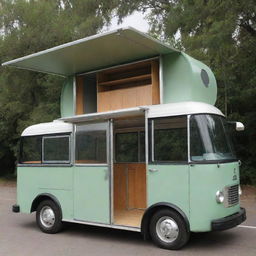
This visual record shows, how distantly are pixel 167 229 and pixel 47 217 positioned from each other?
314 cm

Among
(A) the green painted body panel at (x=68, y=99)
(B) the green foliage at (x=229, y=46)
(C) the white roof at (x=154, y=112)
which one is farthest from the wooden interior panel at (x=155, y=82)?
(B) the green foliage at (x=229, y=46)

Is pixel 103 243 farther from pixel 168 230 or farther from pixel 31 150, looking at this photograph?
pixel 31 150

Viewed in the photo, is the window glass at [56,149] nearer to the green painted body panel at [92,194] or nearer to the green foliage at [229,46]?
the green painted body panel at [92,194]

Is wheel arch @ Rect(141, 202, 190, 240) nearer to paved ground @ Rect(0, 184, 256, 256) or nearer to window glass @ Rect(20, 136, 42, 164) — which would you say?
paved ground @ Rect(0, 184, 256, 256)

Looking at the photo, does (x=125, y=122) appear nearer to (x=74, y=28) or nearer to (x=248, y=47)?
(x=248, y=47)

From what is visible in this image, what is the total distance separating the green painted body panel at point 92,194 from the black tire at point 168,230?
107cm

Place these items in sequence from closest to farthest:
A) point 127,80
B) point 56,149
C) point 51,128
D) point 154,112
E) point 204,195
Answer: point 204,195
point 154,112
point 127,80
point 56,149
point 51,128

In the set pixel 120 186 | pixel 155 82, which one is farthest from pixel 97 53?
pixel 120 186

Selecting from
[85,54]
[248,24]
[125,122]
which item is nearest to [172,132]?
[125,122]

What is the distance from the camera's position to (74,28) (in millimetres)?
21672

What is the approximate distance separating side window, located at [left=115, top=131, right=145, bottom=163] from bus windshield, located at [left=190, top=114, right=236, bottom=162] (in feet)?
8.30

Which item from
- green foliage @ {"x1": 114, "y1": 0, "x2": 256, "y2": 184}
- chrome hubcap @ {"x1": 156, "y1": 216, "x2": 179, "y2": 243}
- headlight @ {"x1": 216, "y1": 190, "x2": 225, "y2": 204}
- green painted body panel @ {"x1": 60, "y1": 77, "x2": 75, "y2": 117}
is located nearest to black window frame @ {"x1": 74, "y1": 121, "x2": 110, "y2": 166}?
green painted body panel @ {"x1": 60, "y1": 77, "x2": 75, "y2": 117}

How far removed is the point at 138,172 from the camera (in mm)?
8898

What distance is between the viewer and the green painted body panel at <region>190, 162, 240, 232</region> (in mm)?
6289
